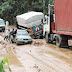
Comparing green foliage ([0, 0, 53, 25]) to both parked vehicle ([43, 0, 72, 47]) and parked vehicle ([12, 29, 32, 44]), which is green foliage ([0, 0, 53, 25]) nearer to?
parked vehicle ([12, 29, 32, 44])

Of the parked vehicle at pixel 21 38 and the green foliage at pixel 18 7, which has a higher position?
the green foliage at pixel 18 7

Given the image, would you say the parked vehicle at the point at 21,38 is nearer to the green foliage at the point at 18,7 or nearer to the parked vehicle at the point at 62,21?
the parked vehicle at the point at 62,21

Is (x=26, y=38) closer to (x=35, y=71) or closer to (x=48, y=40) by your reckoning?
(x=48, y=40)

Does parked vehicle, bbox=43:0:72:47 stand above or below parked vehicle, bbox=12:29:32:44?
above

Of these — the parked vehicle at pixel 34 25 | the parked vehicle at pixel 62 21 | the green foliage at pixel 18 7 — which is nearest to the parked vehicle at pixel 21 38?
the parked vehicle at pixel 62 21

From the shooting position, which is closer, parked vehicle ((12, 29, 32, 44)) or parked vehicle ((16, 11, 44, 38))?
parked vehicle ((12, 29, 32, 44))

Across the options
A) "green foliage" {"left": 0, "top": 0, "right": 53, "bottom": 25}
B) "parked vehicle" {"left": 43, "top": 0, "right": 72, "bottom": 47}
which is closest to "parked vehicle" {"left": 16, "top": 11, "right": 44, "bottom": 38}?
"parked vehicle" {"left": 43, "top": 0, "right": 72, "bottom": 47}

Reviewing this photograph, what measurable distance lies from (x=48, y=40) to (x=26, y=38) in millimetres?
2383

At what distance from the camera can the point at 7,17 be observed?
146 feet

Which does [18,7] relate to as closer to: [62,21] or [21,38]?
[21,38]

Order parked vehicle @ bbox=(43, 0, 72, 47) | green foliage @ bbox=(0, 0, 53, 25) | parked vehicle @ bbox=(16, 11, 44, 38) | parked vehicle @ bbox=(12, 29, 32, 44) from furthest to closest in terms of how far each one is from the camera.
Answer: green foliage @ bbox=(0, 0, 53, 25) < parked vehicle @ bbox=(16, 11, 44, 38) < parked vehicle @ bbox=(12, 29, 32, 44) < parked vehicle @ bbox=(43, 0, 72, 47)

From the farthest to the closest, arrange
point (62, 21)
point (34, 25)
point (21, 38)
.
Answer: point (34, 25), point (21, 38), point (62, 21)

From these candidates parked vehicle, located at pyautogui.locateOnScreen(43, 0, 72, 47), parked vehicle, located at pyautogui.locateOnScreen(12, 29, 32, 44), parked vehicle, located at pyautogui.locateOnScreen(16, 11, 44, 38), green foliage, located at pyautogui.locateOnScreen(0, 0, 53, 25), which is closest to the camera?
parked vehicle, located at pyautogui.locateOnScreen(43, 0, 72, 47)

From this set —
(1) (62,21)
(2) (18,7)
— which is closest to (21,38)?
(1) (62,21)
